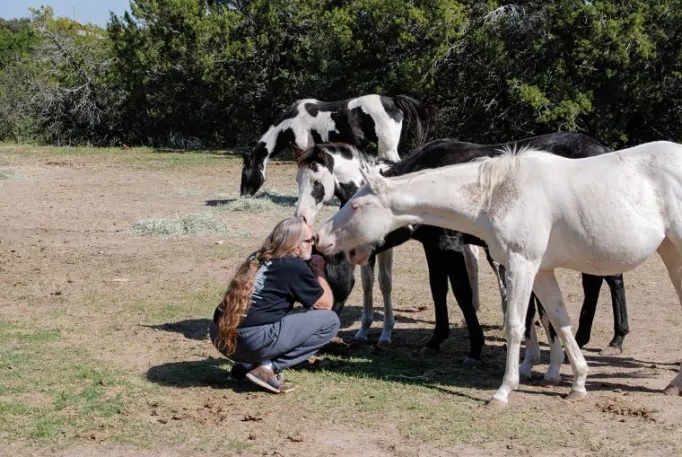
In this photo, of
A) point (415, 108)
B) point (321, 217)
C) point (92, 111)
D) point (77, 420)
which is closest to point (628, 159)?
point (77, 420)

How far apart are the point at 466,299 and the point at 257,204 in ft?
26.5

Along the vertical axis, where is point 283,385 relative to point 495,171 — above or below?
below

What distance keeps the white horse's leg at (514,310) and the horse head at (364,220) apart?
2.88 feet

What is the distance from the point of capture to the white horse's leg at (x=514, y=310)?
228 inches

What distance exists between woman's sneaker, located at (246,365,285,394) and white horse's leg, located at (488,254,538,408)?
56.2 inches

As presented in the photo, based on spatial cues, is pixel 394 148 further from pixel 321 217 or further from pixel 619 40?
pixel 619 40

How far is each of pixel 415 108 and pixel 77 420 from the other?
9988mm

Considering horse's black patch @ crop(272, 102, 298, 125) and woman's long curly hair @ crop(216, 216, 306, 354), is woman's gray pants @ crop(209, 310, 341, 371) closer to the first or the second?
woman's long curly hair @ crop(216, 216, 306, 354)

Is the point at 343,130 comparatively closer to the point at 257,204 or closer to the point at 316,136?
the point at 316,136

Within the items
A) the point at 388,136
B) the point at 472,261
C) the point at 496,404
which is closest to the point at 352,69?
the point at 388,136

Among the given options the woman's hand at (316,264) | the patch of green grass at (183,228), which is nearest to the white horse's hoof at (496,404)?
the woman's hand at (316,264)

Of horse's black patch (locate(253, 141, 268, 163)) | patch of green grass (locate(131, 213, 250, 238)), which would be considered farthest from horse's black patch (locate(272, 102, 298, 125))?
patch of green grass (locate(131, 213, 250, 238))

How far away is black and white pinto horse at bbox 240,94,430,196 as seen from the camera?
14.6 m

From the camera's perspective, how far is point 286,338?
6.03 m
